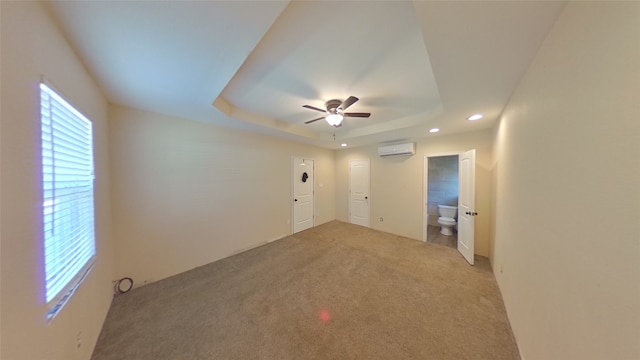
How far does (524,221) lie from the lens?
154 cm

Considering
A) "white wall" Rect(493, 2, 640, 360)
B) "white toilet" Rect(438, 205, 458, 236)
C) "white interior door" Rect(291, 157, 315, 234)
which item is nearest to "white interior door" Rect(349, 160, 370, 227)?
"white interior door" Rect(291, 157, 315, 234)

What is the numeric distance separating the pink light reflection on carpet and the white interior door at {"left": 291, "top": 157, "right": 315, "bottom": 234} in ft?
8.76

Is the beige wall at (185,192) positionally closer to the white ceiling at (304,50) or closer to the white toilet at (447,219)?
the white ceiling at (304,50)

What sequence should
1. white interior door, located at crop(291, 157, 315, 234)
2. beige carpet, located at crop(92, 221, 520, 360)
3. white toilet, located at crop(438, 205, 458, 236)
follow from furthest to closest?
white interior door, located at crop(291, 157, 315, 234) < white toilet, located at crop(438, 205, 458, 236) < beige carpet, located at crop(92, 221, 520, 360)

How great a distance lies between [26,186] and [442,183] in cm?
669

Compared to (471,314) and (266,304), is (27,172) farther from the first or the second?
(471,314)

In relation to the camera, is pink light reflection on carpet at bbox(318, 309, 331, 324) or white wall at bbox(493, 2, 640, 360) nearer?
white wall at bbox(493, 2, 640, 360)

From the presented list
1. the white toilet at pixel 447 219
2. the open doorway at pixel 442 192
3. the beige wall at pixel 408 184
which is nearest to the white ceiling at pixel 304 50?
the beige wall at pixel 408 184

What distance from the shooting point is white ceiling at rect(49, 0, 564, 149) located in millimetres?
1037

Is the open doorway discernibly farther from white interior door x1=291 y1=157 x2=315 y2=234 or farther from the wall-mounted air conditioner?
white interior door x1=291 y1=157 x2=315 y2=234

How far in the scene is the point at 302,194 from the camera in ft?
15.9

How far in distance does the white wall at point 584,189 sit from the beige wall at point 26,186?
2.30 metres

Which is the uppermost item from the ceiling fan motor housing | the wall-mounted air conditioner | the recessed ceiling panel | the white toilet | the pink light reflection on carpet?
the recessed ceiling panel

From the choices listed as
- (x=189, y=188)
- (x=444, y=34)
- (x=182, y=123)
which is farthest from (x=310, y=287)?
(x=182, y=123)
